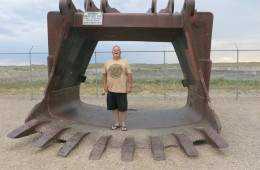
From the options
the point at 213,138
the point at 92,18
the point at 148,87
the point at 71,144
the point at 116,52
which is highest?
the point at 92,18

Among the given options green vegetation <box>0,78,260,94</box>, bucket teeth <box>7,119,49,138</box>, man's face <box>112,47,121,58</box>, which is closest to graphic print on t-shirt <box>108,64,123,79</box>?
man's face <box>112,47,121,58</box>

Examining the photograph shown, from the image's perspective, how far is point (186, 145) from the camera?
3.71m

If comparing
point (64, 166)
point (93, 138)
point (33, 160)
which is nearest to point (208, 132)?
point (93, 138)

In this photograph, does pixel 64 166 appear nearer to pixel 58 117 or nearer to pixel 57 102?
pixel 58 117

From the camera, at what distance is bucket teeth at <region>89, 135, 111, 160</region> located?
11.7 ft

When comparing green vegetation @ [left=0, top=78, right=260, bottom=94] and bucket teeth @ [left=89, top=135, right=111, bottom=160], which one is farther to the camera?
green vegetation @ [left=0, top=78, right=260, bottom=94]

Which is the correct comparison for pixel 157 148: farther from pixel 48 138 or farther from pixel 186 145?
pixel 48 138

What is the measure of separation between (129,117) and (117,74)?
1713 mm

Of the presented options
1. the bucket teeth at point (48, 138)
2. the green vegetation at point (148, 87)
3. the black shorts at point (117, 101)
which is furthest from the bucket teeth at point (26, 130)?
the green vegetation at point (148, 87)

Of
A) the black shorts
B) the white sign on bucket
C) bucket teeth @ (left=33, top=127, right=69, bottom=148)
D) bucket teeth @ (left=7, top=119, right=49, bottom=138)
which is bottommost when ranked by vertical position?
→ bucket teeth @ (left=33, top=127, right=69, bottom=148)

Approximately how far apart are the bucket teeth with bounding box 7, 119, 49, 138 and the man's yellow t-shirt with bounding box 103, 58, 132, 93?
136 centimetres

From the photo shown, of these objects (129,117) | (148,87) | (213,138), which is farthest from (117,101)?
(148,87)

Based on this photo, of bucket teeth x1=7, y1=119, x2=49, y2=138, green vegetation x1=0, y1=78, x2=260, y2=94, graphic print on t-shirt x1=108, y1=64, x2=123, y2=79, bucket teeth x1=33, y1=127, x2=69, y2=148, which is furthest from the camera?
green vegetation x1=0, y1=78, x2=260, y2=94

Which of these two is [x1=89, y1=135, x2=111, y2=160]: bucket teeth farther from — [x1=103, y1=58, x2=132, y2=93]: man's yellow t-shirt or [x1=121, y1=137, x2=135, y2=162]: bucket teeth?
[x1=103, y1=58, x2=132, y2=93]: man's yellow t-shirt
